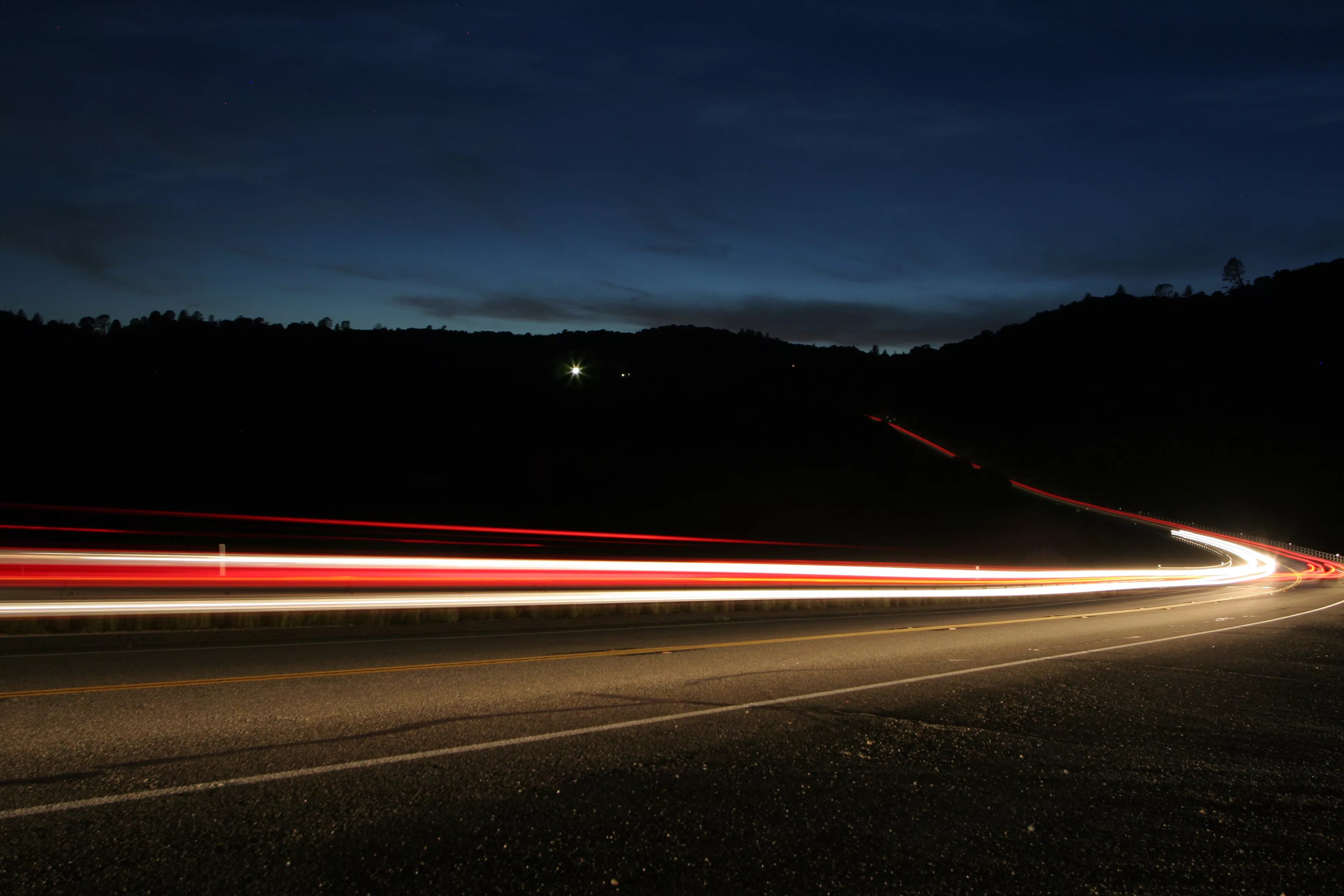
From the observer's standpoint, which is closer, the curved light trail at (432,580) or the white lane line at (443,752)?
the white lane line at (443,752)

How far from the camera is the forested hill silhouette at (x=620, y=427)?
64250mm

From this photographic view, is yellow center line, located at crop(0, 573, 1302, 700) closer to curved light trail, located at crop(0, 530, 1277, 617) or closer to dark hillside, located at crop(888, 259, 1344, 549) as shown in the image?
curved light trail, located at crop(0, 530, 1277, 617)

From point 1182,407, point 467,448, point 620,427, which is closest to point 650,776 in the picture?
point 467,448

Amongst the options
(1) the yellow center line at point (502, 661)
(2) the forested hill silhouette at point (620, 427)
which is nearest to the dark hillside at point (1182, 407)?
(2) the forested hill silhouette at point (620, 427)

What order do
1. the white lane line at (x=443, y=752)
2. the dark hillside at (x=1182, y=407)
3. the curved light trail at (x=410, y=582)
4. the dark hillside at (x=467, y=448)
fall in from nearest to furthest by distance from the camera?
the white lane line at (x=443, y=752) < the curved light trail at (x=410, y=582) < the dark hillside at (x=467, y=448) < the dark hillside at (x=1182, y=407)

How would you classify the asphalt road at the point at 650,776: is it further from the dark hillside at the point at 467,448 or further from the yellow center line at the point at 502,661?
the dark hillside at the point at 467,448

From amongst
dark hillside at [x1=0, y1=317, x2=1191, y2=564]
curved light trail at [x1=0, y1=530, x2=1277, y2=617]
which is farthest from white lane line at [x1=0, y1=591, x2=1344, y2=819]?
dark hillside at [x1=0, y1=317, x2=1191, y2=564]

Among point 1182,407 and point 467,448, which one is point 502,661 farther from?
point 1182,407

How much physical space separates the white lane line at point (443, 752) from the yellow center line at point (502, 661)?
9.92 ft

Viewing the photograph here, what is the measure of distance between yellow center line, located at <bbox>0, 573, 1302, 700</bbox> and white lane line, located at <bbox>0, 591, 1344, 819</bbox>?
302cm

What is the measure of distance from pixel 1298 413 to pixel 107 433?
15437cm

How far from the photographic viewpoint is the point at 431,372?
11194cm

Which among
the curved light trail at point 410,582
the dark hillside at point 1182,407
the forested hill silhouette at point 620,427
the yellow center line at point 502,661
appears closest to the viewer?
the yellow center line at point 502,661

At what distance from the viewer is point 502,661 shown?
1009 centimetres
